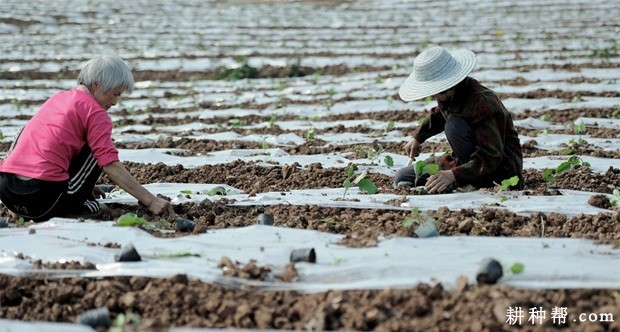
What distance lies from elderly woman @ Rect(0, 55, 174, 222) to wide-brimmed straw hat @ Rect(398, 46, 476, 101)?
1.27 m

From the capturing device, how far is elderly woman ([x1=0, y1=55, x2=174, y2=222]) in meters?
3.47

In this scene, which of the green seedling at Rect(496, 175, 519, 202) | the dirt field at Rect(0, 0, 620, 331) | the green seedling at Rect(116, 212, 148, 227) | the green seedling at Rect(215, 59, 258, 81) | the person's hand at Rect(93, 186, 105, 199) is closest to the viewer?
the dirt field at Rect(0, 0, 620, 331)

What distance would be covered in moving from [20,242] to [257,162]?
2125 millimetres

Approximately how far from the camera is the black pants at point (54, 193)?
138 inches

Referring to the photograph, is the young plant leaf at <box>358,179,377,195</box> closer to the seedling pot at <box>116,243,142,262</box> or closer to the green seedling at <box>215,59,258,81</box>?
the seedling pot at <box>116,243,142,262</box>

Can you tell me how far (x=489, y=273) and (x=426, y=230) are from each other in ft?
1.90

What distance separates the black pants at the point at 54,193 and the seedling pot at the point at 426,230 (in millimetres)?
1487

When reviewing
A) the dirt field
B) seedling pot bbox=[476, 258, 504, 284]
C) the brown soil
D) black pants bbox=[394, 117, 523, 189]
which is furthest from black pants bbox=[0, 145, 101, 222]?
seedling pot bbox=[476, 258, 504, 284]

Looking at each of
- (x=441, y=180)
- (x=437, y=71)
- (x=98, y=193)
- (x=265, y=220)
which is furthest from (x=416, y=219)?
(x=98, y=193)

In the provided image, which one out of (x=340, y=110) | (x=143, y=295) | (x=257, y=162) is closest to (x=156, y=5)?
(x=340, y=110)

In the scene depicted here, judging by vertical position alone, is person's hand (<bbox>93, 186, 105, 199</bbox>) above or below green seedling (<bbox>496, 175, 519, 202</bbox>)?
below

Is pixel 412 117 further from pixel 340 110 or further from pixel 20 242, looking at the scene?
pixel 20 242

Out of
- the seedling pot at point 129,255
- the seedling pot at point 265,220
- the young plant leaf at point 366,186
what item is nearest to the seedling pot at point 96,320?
the seedling pot at point 129,255

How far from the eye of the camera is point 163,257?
281 cm
